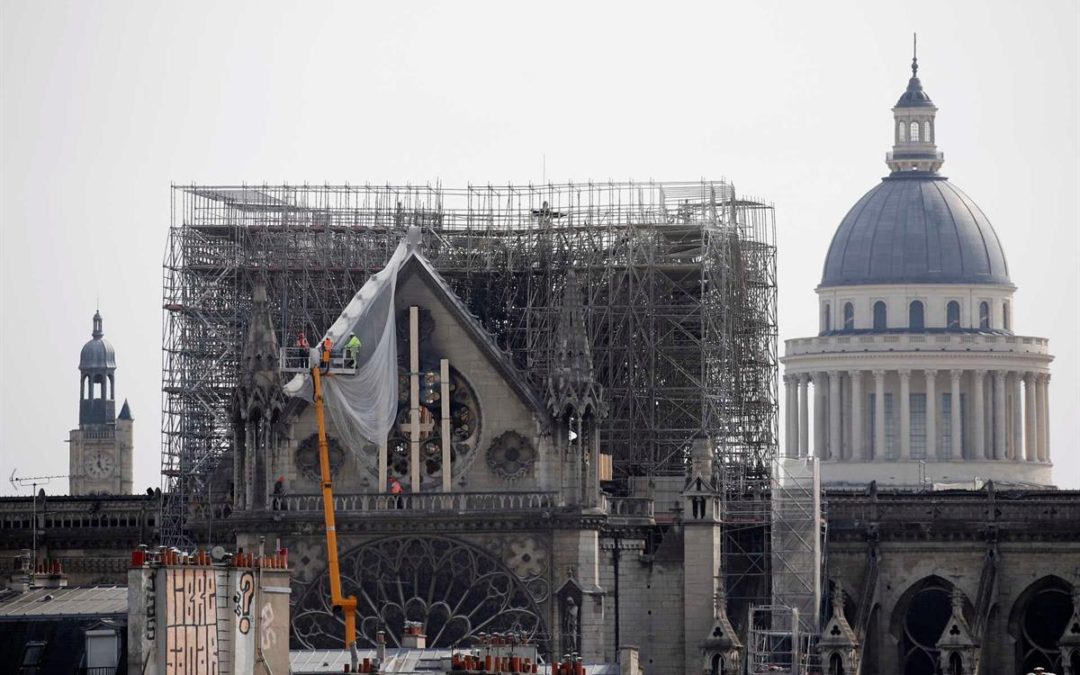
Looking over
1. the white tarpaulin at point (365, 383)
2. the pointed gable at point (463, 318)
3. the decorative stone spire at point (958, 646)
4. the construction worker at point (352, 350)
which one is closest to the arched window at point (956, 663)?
the decorative stone spire at point (958, 646)

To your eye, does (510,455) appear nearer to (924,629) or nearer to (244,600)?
(924,629)

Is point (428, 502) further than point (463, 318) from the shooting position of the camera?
No

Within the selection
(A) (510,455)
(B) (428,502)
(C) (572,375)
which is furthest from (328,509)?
(C) (572,375)

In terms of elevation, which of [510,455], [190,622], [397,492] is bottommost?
[190,622]

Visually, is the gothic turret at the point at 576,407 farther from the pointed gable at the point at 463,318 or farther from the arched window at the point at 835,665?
the arched window at the point at 835,665

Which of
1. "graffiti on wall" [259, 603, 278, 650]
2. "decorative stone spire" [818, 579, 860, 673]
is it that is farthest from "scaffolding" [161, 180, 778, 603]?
"graffiti on wall" [259, 603, 278, 650]

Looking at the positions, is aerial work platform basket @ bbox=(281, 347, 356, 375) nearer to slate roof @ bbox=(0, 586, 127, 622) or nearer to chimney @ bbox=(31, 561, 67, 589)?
chimney @ bbox=(31, 561, 67, 589)

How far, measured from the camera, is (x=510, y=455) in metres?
133

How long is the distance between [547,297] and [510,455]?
38.4 ft

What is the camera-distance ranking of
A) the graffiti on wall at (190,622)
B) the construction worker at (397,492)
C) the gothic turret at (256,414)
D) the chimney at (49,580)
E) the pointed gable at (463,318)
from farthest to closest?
the pointed gable at (463,318) < the gothic turret at (256,414) < the construction worker at (397,492) < the chimney at (49,580) < the graffiti on wall at (190,622)

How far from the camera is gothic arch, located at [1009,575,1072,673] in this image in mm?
144125

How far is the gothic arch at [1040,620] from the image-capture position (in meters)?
144

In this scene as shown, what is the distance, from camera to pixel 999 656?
14375cm

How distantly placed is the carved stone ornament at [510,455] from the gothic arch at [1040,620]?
2133cm
